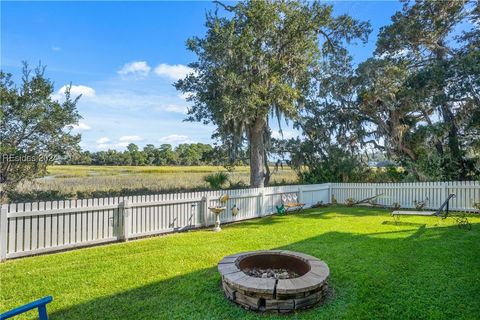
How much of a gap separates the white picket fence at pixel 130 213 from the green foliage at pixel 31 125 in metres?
4.21

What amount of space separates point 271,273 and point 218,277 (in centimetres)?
72

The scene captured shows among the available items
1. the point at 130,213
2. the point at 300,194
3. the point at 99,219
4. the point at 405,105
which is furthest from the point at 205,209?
the point at 405,105

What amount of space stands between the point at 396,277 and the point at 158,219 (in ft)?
16.2

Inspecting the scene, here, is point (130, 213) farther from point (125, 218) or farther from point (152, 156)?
point (152, 156)

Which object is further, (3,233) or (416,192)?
(416,192)

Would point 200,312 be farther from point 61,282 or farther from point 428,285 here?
point 428,285

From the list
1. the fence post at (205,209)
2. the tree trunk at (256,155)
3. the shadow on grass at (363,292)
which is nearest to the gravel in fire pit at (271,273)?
the shadow on grass at (363,292)

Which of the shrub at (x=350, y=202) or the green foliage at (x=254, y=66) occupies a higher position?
the green foliage at (x=254, y=66)

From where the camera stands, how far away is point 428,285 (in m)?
3.52

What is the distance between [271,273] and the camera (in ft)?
11.9

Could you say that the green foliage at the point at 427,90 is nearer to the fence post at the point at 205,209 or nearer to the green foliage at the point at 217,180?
the green foliage at the point at 217,180

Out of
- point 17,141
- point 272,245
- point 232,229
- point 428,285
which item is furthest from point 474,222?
point 17,141

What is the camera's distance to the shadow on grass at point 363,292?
2.85 metres

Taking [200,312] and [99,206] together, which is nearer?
[200,312]
